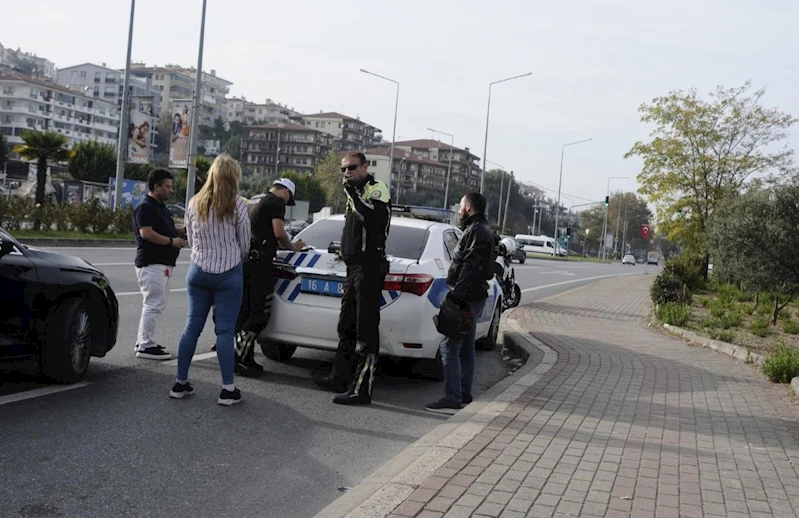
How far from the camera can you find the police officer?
6.83 m

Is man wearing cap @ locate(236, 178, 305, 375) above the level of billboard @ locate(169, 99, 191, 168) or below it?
below

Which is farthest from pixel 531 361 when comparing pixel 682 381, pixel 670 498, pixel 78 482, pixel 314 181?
pixel 314 181

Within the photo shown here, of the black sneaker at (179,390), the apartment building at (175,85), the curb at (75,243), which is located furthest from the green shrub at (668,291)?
the apartment building at (175,85)

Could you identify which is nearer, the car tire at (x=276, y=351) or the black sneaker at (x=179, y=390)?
the black sneaker at (x=179, y=390)

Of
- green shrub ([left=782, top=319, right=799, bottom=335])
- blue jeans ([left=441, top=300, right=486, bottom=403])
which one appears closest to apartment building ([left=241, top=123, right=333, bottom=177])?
green shrub ([left=782, top=319, right=799, bottom=335])

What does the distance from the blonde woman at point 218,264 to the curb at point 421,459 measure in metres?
1.70

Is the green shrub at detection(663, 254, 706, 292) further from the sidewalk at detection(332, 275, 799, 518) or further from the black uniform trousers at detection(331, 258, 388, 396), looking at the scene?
the black uniform trousers at detection(331, 258, 388, 396)

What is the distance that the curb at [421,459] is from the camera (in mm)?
4183

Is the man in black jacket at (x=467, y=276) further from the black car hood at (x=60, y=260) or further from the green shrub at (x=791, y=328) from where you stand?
the green shrub at (x=791, y=328)

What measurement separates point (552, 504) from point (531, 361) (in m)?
5.53

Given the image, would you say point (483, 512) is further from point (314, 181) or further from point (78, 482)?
point (314, 181)

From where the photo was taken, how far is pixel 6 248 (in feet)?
19.5

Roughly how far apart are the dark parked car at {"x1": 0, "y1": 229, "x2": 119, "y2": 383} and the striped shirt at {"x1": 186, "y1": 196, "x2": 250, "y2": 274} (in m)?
0.97

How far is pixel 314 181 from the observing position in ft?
332
